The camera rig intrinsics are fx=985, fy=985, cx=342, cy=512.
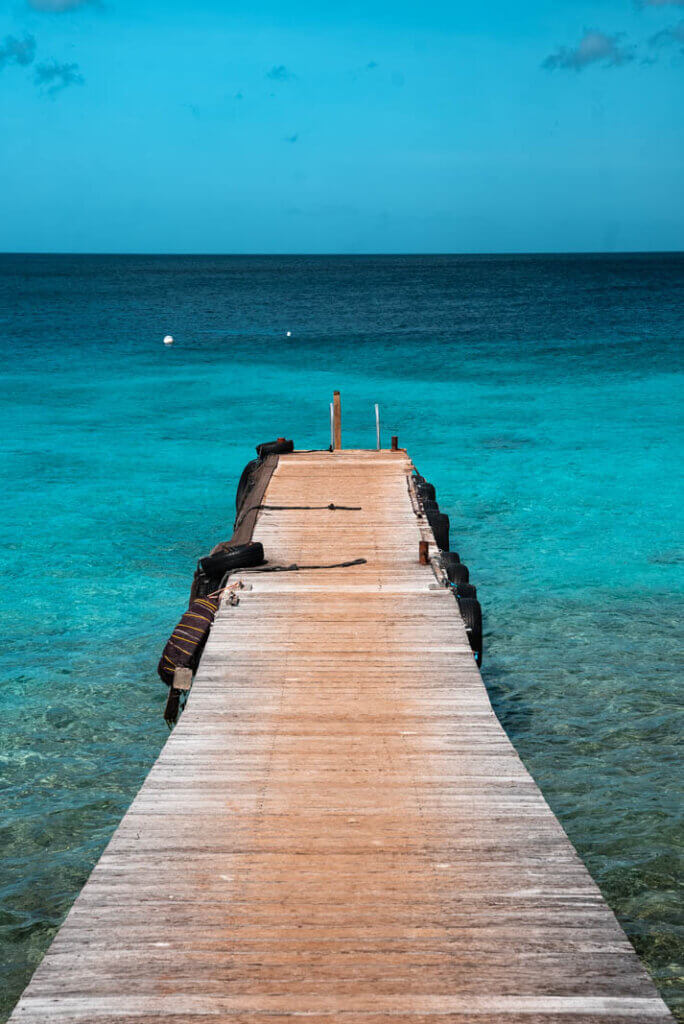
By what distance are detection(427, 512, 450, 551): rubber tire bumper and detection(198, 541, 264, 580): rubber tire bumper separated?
4.17 m

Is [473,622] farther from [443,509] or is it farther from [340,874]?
[443,509]

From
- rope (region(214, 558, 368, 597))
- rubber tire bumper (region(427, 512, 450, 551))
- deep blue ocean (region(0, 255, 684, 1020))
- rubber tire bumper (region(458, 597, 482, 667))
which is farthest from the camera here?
rubber tire bumper (region(427, 512, 450, 551))

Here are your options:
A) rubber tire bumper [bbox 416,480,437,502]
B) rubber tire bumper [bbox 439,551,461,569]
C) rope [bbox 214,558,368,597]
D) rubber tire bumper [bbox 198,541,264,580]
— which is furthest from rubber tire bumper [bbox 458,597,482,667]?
rubber tire bumper [bbox 416,480,437,502]

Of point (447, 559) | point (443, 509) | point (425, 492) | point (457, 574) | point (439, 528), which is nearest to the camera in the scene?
point (457, 574)

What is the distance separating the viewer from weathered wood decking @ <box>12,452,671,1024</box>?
6.67 m

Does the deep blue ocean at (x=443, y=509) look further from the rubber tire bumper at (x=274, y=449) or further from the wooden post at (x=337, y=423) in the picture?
the wooden post at (x=337, y=423)

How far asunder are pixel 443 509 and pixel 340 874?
1950cm

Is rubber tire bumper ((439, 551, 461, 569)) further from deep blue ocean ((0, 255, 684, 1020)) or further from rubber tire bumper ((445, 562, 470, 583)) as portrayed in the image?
deep blue ocean ((0, 255, 684, 1020))

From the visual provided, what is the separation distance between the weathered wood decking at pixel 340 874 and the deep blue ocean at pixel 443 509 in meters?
2.34

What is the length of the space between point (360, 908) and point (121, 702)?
28.0ft

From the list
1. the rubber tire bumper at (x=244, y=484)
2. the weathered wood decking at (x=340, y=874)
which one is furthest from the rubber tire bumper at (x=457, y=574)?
the rubber tire bumper at (x=244, y=484)

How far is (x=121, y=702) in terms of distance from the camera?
603 inches

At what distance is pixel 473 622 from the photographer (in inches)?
558

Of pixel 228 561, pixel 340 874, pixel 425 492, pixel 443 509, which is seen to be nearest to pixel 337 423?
pixel 443 509
